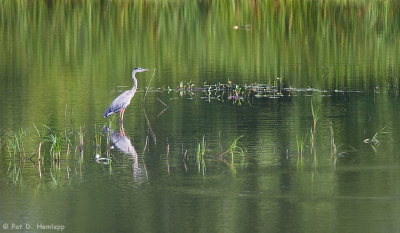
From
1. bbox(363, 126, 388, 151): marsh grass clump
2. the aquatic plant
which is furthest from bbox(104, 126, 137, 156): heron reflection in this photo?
bbox(363, 126, 388, 151): marsh grass clump

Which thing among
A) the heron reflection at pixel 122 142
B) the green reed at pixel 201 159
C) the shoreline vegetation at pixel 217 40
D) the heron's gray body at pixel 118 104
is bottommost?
the green reed at pixel 201 159

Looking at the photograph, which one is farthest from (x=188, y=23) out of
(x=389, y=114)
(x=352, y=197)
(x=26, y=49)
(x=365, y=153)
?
(x=352, y=197)

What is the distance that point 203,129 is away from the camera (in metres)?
12.0

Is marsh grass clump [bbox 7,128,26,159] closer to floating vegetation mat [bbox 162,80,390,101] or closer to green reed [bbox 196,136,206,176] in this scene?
green reed [bbox 196,136,206,176]

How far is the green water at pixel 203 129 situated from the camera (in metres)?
8.05

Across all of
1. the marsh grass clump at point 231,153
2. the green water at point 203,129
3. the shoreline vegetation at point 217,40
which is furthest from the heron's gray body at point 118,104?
the shoreline vegetation at point 217,40

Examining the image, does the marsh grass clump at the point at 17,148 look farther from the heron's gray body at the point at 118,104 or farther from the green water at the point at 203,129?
the heron's gray body at the point at 118,104

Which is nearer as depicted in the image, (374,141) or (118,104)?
(374,141)

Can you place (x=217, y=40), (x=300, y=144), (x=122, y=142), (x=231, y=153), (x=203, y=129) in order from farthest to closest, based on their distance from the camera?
(x=217, y=40)
(x=203, y=129)
(x=122, y=142)
(x=300, y=144)
(x=231, y=153)

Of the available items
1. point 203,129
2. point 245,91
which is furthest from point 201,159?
point 245,91

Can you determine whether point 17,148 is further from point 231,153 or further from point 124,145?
point 231,153

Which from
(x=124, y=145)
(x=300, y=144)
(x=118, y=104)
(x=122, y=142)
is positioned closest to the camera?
(x=300, y=144)

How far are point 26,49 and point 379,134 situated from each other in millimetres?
12006

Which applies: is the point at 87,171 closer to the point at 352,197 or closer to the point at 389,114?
the point at 352,197
